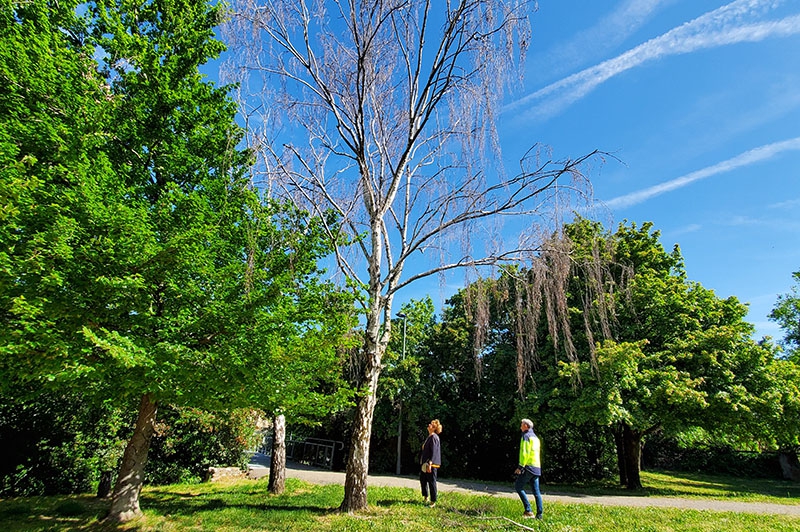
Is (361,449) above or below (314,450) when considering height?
above

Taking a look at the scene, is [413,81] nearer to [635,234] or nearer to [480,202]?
[480,202]

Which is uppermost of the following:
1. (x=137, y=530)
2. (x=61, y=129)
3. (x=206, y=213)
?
(x=61, y=129)

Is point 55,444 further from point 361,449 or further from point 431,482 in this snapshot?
point 431,482

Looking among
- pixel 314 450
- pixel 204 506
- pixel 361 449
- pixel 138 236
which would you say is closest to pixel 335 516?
pixel 361 449

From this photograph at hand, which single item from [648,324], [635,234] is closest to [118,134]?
[648,324]

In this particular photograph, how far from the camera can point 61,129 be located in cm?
460

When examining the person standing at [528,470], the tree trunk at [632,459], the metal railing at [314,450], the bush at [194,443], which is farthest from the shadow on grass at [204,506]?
the tree trunk at [632,459]

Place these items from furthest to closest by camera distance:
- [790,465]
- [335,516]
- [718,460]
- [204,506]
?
1. [718,460]
2. [790,465]
3. [204,506]
4. [335,516]

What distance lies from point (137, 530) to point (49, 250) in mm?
4021

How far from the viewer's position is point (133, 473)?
19.8 ft

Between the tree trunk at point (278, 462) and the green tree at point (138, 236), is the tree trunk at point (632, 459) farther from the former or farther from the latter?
the green tree at point (138, 236)

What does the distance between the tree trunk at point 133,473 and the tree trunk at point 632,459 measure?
13904 millimetres

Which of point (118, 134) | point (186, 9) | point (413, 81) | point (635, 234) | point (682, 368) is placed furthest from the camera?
point (635, 234)

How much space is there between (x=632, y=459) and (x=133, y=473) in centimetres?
1455
